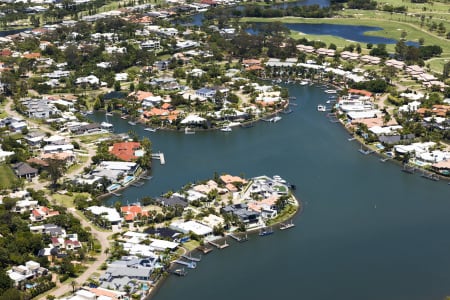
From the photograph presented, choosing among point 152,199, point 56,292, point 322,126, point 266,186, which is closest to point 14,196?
point 152,199

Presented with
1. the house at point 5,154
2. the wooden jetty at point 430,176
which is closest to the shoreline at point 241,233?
the wooden jetty at point 430,176

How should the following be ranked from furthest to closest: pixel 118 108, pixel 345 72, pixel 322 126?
1. pixel 345 72
2. pixel 118 108
3. pixel 322 126

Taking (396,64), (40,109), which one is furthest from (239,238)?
(396,64)

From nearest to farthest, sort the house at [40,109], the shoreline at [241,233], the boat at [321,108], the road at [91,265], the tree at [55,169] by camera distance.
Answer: the road at [91,265], the shoreline at [241,233], the tree at [55,169], the house at [40,109], the boat at [321,108]

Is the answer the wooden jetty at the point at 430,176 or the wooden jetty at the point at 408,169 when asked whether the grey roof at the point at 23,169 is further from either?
the wooden jetty at the point at 430,176

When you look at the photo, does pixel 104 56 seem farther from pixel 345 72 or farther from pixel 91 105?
pixel 345 72

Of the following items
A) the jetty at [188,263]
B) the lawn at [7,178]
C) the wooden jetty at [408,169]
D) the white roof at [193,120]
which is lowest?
the jetty at [188,263]

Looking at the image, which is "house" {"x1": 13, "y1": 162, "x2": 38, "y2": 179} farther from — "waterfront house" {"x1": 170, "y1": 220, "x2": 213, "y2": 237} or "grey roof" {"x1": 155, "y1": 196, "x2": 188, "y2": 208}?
"waterfront house" {"x1": 170, "y1": 220, "x2": 213, "y2": 237}
